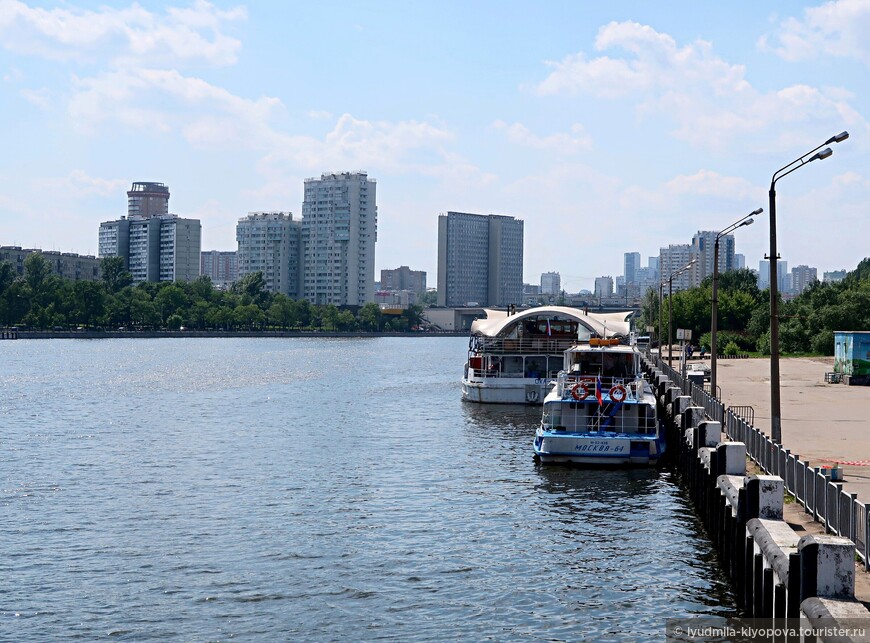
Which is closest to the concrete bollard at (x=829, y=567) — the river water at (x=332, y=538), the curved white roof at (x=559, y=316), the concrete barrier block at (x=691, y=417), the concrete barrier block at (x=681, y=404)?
the river water at (x=332, y=538)

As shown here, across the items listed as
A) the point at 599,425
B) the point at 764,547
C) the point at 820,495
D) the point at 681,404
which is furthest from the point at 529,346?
the point at 764,547

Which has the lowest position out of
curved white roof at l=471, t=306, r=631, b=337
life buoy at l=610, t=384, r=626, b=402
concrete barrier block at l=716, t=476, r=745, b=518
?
concrete barrier block at l=716, t=476, r=745, b=518

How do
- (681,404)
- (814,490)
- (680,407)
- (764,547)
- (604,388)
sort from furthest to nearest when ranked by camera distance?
(680,407)
(681,404)
(604,388)
(814,490)
(764,547)

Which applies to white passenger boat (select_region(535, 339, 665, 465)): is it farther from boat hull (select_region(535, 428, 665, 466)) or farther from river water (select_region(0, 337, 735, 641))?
river water (select_region(0, 337, 735, 641))

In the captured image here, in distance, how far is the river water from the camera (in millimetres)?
21750

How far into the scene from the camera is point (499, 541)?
28.4m

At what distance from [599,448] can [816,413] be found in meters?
12.5

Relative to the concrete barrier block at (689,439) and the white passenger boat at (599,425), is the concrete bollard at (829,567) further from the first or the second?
the white passenger boat at (599,425)

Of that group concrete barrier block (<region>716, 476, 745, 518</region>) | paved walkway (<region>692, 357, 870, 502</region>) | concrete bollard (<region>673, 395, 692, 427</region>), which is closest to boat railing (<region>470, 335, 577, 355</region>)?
paved walkway (<region>692, 357, 870, 502</region>)

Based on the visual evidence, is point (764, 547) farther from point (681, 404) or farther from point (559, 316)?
point (559, 316)

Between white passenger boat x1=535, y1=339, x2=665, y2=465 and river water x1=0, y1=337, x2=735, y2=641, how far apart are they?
2.70ft

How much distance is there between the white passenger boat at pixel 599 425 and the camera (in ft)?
131

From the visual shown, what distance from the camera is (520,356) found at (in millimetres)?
67625

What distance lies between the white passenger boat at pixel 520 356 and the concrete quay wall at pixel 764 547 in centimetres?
2927
